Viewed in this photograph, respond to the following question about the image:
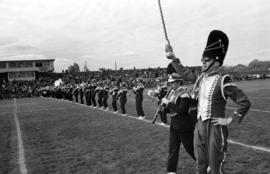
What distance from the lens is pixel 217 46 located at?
4035 mm

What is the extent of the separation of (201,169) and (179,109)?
146 centimetres

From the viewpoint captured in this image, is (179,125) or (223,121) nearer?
(223,121)

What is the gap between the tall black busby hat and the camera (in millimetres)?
4027

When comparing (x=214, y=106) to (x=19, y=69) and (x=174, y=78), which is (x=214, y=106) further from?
(x=19, y=69)

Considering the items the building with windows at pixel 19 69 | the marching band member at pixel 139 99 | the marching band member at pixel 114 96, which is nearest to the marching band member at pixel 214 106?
the marching band member at pixel 139 99

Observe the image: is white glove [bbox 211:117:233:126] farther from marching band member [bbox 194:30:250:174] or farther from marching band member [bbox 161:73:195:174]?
marching band member [bbox 161:73:195:174]

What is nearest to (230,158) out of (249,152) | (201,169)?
(249,152)

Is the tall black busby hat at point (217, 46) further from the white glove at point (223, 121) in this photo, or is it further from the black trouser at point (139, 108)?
the black trouser at point (139, 108)

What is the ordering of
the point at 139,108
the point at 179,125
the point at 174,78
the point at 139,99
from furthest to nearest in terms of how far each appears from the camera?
1. the point at 139,99
2. the point at 139,108
3. the point at 174,78
4. the point at 179,125

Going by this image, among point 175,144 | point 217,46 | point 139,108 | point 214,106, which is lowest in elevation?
point 139,108

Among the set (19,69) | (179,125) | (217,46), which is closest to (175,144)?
(179,125)

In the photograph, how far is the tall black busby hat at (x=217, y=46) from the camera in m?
4.03

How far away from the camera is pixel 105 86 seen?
20.4m

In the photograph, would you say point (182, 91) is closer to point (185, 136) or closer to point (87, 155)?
point (185, 136)
